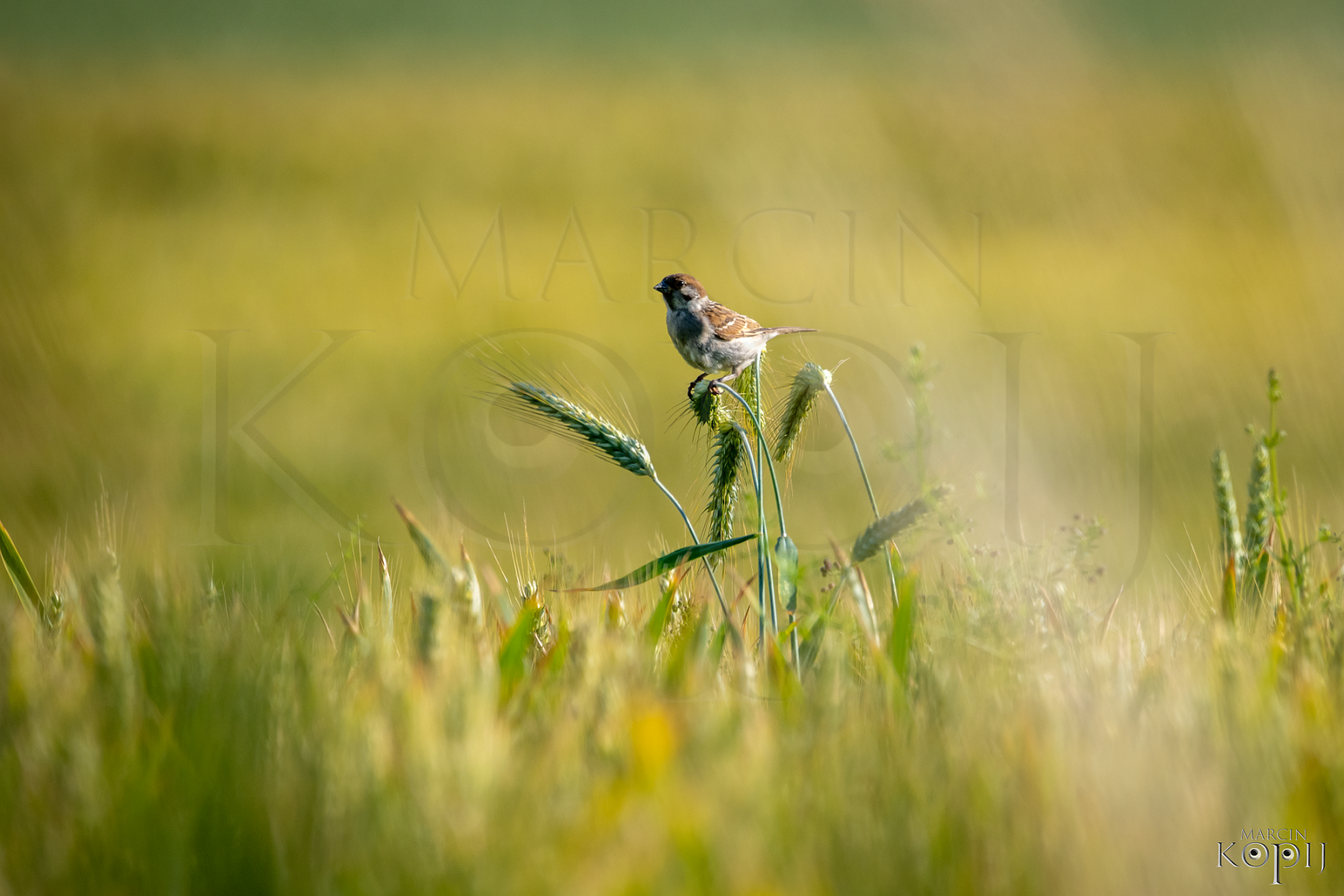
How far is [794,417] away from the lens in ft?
7.76

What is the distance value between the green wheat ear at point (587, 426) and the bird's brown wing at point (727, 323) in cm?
78

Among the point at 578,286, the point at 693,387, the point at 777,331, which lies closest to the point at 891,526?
the point at 693,387

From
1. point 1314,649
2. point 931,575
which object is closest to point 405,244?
point 931,575

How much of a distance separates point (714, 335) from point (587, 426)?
0.89m

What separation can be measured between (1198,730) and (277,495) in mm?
8586

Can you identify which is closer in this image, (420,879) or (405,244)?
(420,879)

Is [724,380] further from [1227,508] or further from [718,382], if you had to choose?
[1227,508]

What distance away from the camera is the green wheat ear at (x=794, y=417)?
2.30m

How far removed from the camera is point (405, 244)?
11.8 metres

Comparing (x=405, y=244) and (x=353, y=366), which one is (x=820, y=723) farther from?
(x=405, y=244)

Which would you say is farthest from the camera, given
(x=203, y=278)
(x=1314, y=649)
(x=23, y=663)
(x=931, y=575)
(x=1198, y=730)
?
(x=203, y=278)

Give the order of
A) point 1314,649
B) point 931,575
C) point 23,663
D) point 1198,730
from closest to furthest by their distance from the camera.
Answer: point 1198,730
point 23,663
point 1314,649
point 931,575

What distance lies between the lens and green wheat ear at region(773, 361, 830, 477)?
230 centimetres

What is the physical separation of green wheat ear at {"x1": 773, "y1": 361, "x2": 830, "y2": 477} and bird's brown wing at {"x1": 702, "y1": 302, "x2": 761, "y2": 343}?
18.9 inches
